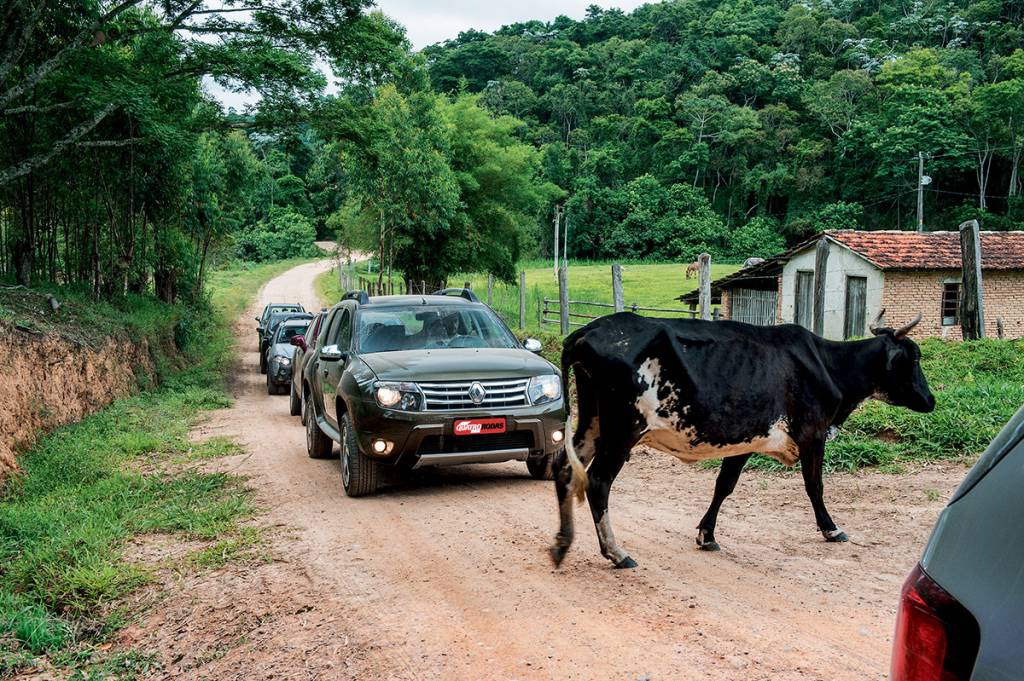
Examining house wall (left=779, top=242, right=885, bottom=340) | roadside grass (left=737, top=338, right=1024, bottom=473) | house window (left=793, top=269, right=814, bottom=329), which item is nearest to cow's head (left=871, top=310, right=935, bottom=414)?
roadside grass (left=737, top=338, right=1024, bottom=473)

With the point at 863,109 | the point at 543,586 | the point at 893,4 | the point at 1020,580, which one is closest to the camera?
the point at 1020,580

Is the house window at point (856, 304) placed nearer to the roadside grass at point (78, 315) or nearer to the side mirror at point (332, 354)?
the roadside grass at point (78, 315)

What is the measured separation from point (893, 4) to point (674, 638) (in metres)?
109

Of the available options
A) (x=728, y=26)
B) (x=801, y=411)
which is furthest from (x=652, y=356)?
(x=728, y=26)

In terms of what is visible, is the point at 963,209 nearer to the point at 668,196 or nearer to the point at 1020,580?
the point at 668,196

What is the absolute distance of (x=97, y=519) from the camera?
24.8 feet

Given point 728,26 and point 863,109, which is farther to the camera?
point 728,26

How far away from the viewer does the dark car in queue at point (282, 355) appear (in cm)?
1766

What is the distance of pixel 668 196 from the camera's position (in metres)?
76.0

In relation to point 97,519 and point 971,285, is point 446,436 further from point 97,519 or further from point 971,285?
point 971,285

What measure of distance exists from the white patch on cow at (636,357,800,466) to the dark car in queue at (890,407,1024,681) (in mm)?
4015

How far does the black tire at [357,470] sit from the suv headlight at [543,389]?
5.24 feet

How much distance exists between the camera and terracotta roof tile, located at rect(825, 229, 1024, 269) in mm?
25094

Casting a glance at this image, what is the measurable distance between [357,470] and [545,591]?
3.10 m
